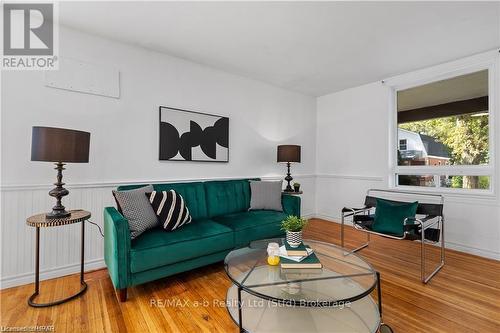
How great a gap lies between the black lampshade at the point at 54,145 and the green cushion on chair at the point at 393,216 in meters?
3.03

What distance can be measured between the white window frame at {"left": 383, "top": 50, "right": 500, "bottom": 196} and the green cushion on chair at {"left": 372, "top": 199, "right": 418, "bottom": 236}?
1.04 metres

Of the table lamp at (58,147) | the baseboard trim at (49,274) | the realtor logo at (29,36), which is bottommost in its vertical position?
the baseboard trim at (49,274)

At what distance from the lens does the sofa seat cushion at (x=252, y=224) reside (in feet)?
8.14

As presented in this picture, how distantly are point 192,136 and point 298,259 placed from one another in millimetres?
2077

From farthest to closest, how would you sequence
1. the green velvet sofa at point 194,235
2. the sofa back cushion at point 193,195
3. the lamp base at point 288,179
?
1. the lamp base at point 288,179
2. the sofa back cushion at point 193,195
3. the green velvet sofa at point 194,235

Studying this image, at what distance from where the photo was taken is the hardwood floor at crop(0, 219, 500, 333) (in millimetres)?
1613

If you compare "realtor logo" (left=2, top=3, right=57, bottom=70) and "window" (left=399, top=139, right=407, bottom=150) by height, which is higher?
"realtor logo" (left=2, top=3, right=57, bottom=70)

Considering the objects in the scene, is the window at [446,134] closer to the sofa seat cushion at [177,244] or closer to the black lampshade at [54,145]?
the sofa seat cushion at [177,244]

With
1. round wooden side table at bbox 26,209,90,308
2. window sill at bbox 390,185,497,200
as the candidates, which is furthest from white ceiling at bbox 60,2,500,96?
round wooden side table at bbox 26,209,90,308

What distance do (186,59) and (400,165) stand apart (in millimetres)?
3558

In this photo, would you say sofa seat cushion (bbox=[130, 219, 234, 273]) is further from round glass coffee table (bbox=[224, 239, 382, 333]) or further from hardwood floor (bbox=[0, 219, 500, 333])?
round glass coffee table (bbox=[224, 239, 382, 333])

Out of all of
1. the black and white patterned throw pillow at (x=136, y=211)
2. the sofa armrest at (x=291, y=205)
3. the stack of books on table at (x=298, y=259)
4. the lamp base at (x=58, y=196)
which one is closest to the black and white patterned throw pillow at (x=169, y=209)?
the black and white patterned throw pillow at (x=136, y=211)

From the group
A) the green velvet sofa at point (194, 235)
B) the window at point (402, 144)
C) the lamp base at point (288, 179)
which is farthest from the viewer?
the lamp base at point (288, 179)

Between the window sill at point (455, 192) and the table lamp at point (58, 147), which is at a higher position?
the table lamp at point (58, 147)
